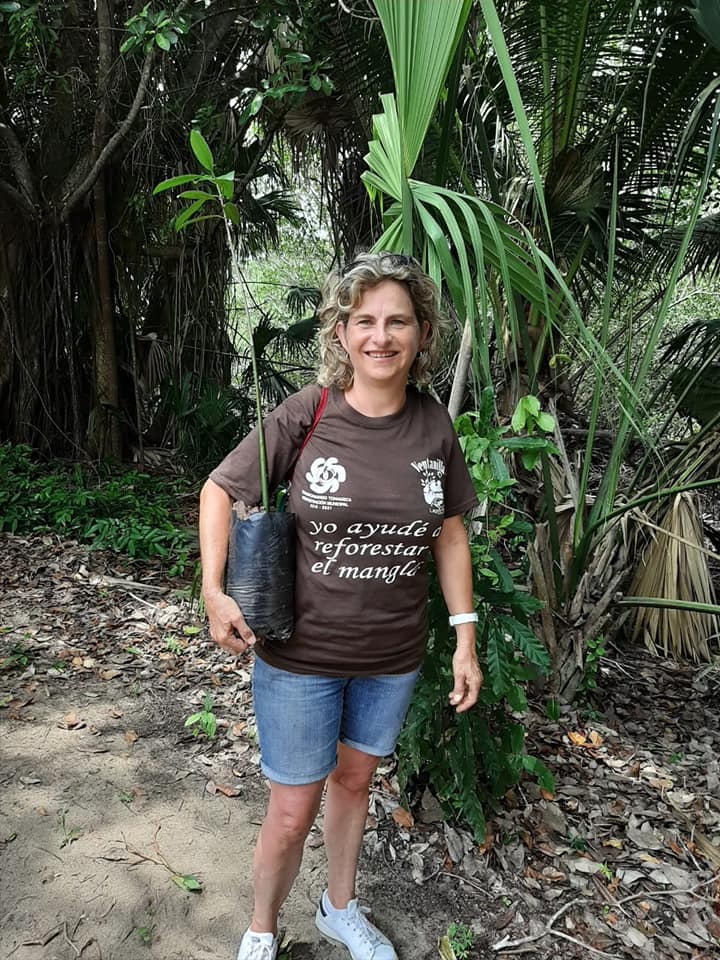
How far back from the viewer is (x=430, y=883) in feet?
7.39

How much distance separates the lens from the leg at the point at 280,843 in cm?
164

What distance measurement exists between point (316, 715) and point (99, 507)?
414 cm

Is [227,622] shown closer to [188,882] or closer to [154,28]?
[188,882]

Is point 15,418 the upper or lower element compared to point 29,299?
lower

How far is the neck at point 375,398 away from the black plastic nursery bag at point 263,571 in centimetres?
28

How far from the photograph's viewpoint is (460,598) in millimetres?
1737

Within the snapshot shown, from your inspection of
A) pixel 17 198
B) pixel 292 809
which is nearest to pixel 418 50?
pixel 292 809

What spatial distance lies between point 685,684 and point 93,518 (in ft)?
12.7

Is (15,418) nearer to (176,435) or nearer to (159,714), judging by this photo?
(176,435)

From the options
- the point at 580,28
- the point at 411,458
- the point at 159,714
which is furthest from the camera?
the point at 159,714

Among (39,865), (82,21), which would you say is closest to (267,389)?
(82,21)

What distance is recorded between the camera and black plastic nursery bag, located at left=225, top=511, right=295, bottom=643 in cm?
148

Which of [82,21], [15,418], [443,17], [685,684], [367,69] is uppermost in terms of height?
[82,21]

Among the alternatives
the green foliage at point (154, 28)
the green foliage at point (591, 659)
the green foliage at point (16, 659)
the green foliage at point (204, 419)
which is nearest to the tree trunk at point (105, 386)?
the green foliage at point (204, 419)
